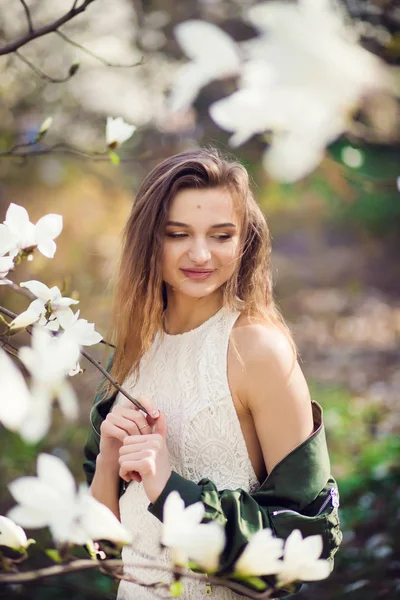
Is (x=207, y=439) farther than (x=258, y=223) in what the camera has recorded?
No

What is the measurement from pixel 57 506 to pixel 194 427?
0.79 meters

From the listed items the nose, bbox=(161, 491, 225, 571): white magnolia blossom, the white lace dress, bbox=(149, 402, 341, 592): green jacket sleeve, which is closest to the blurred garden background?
the nose

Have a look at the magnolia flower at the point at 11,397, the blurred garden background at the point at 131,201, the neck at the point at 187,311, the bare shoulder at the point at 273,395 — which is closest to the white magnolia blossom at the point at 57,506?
the magnolia flower at the point at 11,397

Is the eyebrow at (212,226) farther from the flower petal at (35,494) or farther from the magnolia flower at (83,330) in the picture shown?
the flower petal at (35,494)

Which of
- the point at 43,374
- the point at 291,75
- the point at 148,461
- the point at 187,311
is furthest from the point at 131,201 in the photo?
the point at 291,75

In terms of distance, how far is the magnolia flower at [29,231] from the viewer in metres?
1.01

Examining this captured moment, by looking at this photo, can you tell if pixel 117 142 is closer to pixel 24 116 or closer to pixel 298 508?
pixel 298 508

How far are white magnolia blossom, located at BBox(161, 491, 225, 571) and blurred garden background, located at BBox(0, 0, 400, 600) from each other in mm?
983

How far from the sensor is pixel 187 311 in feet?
5.26

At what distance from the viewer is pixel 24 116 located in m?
5.05

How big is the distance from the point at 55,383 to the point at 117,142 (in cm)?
77

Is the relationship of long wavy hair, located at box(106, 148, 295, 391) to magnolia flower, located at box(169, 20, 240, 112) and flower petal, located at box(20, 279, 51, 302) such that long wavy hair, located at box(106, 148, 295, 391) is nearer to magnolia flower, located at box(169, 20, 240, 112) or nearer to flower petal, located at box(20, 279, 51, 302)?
flower petal, located at box(20, 279, 51, 302)

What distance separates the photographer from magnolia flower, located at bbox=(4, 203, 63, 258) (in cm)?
101

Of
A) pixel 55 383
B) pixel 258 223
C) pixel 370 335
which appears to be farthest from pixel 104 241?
pixel 55 383
